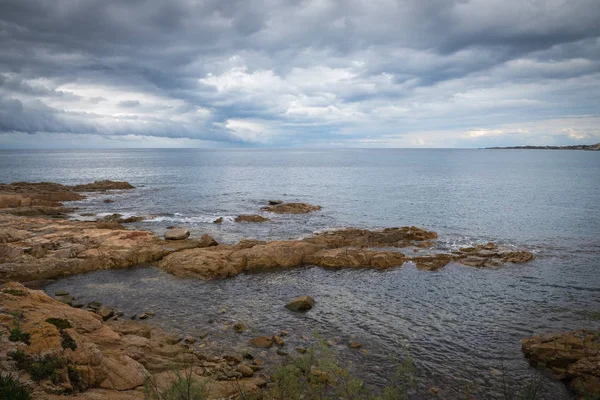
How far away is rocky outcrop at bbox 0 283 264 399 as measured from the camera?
9820 mm

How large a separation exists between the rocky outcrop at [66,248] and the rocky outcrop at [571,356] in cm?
2514

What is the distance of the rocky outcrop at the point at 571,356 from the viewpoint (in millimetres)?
13898

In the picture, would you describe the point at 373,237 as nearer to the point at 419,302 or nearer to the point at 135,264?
the point at 419,302

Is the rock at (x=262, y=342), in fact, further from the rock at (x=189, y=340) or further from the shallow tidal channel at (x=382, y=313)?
the rock at (x=189, y=340)

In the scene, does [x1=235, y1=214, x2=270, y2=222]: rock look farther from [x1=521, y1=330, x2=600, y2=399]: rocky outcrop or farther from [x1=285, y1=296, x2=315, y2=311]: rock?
[x1=521, y1=330, x2=600, y2=399]: rocky outcrop

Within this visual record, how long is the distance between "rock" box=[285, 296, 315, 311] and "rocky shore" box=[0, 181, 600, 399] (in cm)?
399

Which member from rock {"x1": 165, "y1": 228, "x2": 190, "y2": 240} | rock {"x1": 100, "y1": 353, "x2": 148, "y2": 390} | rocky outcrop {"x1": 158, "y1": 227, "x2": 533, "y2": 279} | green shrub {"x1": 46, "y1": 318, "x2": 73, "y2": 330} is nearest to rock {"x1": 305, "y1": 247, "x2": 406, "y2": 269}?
rocky outcrop {"x1": 158, "y1": 227, "x2": 533, "y2": 279}

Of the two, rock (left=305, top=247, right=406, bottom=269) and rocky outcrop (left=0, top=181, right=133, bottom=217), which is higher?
rocky outcrop (left=0, top=181, right=133, bottom=217)

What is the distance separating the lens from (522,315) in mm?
20609

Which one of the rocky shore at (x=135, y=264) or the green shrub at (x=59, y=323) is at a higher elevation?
the green shrub at (x=59, y=323)

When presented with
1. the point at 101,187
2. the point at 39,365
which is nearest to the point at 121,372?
the point at 39,365

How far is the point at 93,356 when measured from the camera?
11.4m

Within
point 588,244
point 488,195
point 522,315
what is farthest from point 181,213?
point 488,195

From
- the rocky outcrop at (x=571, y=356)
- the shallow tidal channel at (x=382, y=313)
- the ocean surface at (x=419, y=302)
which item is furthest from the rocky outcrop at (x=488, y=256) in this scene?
the rocky outcrop at (x=571, y=356)
